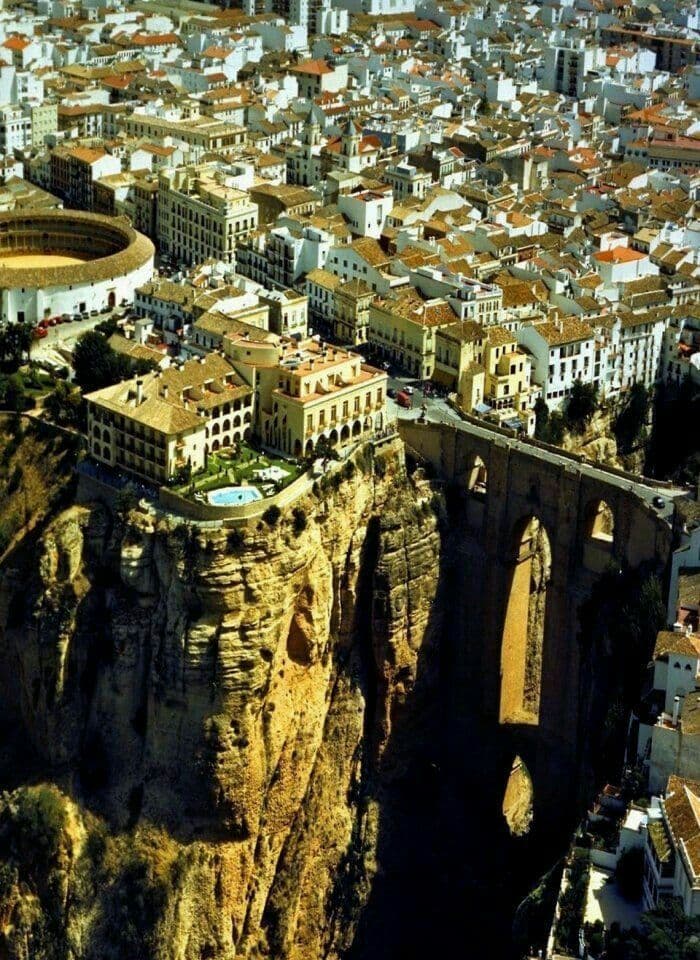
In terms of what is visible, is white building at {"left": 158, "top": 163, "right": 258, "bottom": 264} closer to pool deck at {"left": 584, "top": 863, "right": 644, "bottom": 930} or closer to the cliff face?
the cliff face

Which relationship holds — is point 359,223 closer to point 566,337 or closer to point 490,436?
point 566,337

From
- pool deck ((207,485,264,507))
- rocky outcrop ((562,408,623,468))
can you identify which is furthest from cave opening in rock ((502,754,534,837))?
pool deck ((207,485,264,507))

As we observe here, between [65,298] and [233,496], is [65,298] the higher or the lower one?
the higher one

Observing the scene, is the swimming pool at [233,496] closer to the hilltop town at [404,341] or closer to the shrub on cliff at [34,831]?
the hilltop town at [404,341]

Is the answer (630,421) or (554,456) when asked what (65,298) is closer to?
(554,456)

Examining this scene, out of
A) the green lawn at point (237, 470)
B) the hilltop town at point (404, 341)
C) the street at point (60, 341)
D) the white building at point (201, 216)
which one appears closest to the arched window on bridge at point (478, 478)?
the hilltop town at point (404, 341)

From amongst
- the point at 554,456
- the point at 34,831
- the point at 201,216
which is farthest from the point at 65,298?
the point at 34,831
